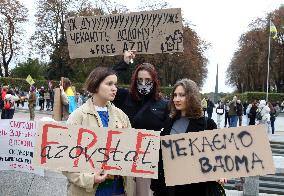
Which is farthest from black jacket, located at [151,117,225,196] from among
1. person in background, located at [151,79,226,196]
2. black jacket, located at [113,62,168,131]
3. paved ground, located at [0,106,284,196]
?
paved ground, located at [0,106,284,196]

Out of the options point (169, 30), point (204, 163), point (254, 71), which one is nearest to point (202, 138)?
point (204, 163)

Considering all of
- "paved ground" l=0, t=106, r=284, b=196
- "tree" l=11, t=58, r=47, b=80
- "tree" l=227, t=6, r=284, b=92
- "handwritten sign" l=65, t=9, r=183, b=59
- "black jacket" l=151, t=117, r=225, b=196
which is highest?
"tree" l=227, t=6, r=284, b=92

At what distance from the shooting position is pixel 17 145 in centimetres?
651

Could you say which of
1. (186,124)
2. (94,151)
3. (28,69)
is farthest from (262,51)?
(94,151)

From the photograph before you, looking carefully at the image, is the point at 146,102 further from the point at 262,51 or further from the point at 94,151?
the point at 262,51

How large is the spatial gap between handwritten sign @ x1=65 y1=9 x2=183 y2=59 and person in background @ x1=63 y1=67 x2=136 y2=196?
7.28 feet

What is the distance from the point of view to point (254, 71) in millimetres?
70125

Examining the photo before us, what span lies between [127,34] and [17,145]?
2.02 meters

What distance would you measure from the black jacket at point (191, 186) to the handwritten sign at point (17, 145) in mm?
2830

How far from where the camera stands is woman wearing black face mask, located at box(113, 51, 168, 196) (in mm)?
4312

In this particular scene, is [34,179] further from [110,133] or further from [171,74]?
[171,74]

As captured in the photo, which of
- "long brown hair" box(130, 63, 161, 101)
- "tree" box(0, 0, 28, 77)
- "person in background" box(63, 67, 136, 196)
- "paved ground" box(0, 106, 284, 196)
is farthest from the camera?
"tree" box(0, 0, 28, 77)

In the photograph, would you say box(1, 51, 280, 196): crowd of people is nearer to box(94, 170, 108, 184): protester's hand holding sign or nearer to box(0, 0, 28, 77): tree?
box(94, 170, 108, 184): protester's hand holding sign

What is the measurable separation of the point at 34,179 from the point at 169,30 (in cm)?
264
